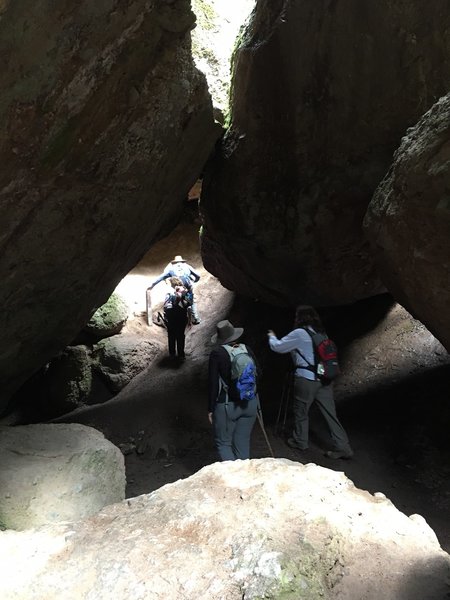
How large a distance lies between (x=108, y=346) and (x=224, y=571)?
899 centimetres

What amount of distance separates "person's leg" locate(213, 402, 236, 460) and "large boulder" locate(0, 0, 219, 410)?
264 cm

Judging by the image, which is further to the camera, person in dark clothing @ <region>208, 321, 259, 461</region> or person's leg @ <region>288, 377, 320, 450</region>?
person's leg @ <region>288, 377, 320, 450</region>

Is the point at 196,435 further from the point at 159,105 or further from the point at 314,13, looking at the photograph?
the point at 314,13

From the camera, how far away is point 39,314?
6.03 meters

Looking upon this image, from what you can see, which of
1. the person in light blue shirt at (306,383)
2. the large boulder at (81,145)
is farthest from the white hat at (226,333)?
the large boulder at (81,145)

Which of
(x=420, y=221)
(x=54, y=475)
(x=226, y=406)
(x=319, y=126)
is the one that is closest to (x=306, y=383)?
(x=226, y=406)

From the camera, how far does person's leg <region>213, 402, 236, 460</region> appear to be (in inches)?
205

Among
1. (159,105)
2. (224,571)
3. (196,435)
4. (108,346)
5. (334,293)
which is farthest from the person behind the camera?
(108,346)

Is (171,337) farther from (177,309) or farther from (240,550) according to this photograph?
(240,550)

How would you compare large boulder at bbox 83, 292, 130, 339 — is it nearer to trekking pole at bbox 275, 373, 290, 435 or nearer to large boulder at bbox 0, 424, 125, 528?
trekking pole at bbox 275, 373, 290, 435

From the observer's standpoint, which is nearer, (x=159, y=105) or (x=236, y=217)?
(x=159, y=105)

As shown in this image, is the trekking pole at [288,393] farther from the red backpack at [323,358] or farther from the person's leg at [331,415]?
the red backpack at [323,358]

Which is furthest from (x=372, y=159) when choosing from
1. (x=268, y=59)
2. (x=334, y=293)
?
(x=334, y=293)

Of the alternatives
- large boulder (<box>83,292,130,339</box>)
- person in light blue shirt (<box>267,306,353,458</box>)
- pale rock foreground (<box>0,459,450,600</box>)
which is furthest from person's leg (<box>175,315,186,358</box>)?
pale rock foreground (<box>0,459,450,600</box>)
